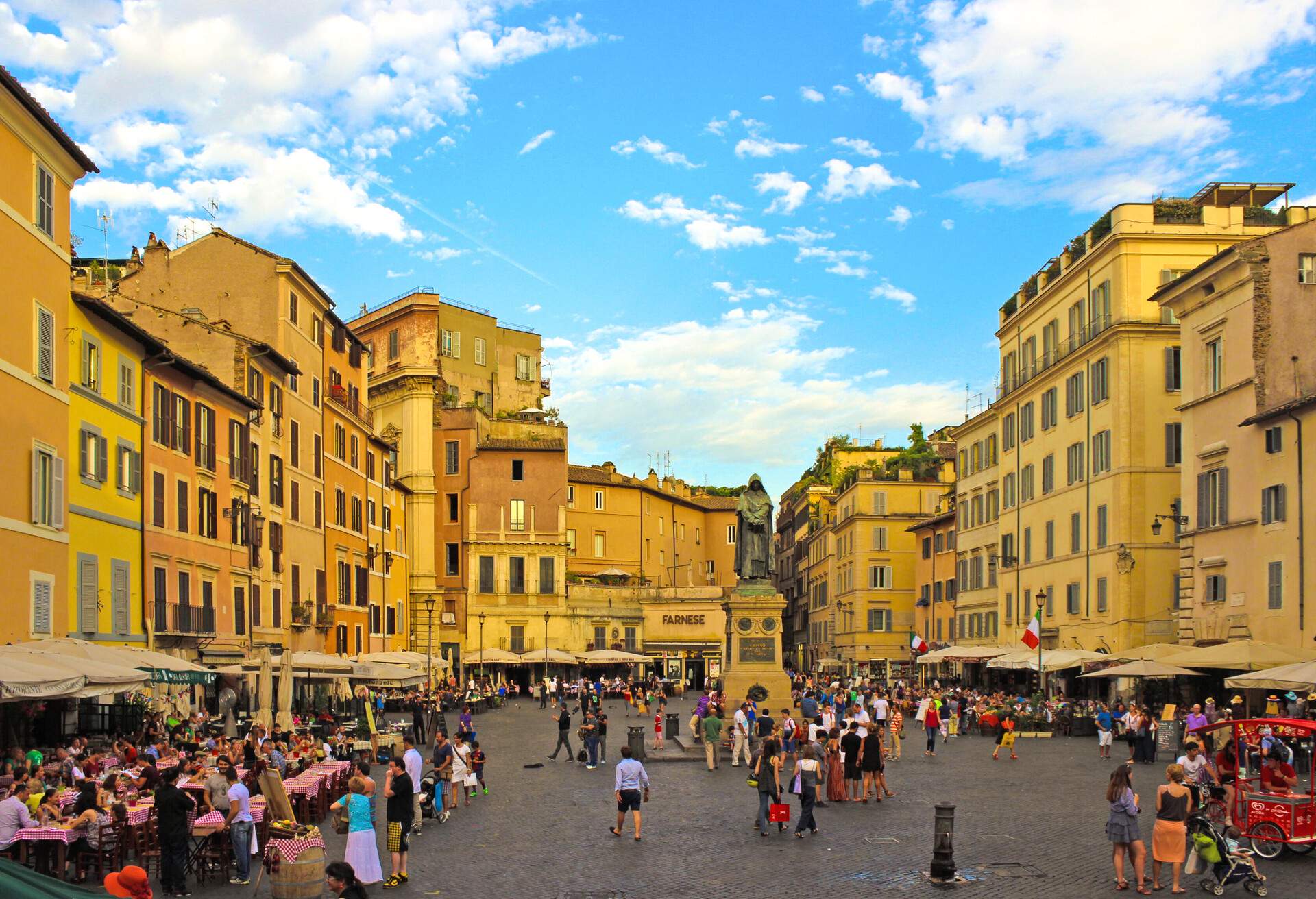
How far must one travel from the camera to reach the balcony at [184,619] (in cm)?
3497

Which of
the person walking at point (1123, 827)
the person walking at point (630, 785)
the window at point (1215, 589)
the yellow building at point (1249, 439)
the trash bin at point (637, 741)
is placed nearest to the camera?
the person walking at point (1123, 827)

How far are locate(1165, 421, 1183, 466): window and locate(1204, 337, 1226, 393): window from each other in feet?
28.1

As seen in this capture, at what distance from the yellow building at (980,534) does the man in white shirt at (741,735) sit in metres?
30.6

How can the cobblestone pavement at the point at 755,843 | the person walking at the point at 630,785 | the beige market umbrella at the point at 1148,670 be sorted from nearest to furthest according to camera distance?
the cobblestone pavement at the point at 755,843 → the person walking at the point at 630,785 → the beige market umbrella at the point at 1148,670

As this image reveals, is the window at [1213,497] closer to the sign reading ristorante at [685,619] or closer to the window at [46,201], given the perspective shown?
the window at [46,201]

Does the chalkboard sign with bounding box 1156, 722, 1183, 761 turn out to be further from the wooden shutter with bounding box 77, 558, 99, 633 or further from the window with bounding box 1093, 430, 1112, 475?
the wooden shutter with bounding box 77, 558, 99, 633

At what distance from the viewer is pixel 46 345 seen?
Answer: 91.9ft

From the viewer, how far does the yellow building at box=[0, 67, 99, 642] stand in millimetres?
26000

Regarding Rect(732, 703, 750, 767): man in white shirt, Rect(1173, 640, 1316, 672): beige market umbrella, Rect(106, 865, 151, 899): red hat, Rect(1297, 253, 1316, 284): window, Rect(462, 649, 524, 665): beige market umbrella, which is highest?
Rect(1297, 253, 1316, 284): window

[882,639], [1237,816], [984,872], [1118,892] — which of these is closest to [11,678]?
[984,872]

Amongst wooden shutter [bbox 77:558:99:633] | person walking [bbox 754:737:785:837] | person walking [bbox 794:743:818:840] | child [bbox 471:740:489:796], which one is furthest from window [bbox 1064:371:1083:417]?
wooden shutter [bbox 77:558:99:633]

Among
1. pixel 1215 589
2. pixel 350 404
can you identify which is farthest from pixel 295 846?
pixel 350 404

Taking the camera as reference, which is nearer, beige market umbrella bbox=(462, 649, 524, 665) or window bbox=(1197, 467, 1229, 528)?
window bbox=(1197, 467, 1229, 528)

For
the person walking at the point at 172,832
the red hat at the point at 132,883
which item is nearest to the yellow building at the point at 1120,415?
the person walking at the point at 172,832
